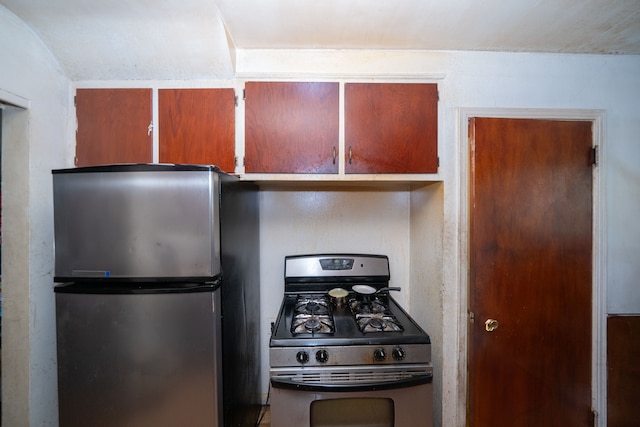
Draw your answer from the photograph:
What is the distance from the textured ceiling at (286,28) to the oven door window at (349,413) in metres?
1.79

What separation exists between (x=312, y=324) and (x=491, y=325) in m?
0.97

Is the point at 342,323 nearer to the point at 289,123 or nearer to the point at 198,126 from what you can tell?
the point at 289,123

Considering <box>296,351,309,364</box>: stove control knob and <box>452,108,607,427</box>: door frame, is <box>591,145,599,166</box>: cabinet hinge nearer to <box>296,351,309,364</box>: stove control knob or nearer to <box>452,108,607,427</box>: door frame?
<box>452,108,607,427</box>: door frame

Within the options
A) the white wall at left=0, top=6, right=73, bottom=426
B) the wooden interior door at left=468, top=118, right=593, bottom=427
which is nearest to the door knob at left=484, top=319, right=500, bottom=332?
the wooden interior door at left=468, top=118, right=593, bottom=427

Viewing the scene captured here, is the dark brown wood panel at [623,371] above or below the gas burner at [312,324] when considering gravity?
below

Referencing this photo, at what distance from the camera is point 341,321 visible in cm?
152

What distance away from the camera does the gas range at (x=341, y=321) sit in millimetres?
1274

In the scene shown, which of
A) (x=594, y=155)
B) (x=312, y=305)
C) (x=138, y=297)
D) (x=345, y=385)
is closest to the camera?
(x=138, y=297)

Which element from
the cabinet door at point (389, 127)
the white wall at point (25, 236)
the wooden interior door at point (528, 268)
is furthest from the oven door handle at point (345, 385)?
the white wall at point (25, 236)

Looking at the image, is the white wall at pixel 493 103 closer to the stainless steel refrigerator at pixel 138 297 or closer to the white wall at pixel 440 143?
the white wall at pixel 440 143

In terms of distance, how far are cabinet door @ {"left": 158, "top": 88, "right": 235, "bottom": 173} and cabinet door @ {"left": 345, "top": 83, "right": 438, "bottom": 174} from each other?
0.65 meters

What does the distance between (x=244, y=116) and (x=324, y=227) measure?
936 mm

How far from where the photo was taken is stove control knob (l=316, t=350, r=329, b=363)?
1.26 m

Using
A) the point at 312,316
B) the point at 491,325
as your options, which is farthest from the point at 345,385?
the point at 491,325
